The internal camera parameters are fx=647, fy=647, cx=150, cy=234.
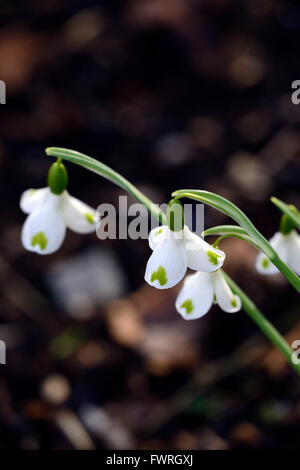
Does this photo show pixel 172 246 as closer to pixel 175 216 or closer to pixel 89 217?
pixel 175 216

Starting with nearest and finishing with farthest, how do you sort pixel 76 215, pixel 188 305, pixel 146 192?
pixel 188 305
pixel 76 215
pixel 146 192

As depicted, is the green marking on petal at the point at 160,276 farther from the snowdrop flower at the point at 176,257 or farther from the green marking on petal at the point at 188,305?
the green marking on petal at the point at 188,305

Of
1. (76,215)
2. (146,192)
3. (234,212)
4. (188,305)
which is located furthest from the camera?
(146,192)

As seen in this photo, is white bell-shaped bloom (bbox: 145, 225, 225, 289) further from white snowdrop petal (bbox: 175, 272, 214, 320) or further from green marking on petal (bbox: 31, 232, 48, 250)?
green marking on petal (bbox: 31, 232, 48, 250)

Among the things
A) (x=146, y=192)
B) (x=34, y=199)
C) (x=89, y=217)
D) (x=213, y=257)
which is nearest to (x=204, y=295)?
(x=213, y=257)

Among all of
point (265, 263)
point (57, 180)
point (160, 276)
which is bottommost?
point (160, 276)

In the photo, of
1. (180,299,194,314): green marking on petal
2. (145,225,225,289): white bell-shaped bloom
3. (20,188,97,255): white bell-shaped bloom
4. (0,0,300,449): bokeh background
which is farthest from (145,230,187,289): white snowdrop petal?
(0,0,300,449): bokeh background
